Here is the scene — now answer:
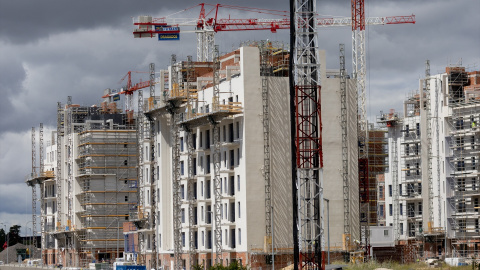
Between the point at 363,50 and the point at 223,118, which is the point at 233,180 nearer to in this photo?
the point at 223,118

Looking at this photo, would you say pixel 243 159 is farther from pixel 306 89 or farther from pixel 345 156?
pixel 306 89

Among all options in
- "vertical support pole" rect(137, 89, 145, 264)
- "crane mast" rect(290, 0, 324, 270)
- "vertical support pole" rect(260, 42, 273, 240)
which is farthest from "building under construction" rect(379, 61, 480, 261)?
"crane mast" rect(290, 0, 324, 270)

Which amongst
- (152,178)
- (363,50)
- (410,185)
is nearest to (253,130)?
(152,178)

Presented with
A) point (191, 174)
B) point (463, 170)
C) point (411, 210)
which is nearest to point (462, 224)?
point (463, 170)

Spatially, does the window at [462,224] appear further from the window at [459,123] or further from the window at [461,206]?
the window at [459,123]

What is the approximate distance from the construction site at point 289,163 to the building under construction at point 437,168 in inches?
8.5

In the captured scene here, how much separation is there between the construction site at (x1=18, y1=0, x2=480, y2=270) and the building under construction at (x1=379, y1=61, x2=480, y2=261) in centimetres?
22

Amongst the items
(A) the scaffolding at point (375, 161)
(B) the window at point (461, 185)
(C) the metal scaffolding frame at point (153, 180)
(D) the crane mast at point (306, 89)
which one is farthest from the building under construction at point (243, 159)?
(A) the scaffolding at point (375, 161)

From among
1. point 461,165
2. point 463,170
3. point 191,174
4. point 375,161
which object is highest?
point 375,161

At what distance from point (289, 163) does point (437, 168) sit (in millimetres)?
34861

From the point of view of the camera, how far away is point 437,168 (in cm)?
15775

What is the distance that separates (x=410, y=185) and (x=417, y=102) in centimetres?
1313

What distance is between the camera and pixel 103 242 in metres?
193

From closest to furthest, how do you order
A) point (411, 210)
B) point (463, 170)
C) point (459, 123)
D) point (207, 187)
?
point (207, 187) → point (463, 170) → point (459, 123) → point (411, 210)
